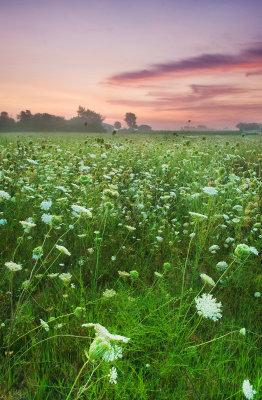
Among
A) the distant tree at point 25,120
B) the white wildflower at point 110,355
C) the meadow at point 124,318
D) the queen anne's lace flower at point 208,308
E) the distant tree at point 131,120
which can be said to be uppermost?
the distant tree at point 131,120

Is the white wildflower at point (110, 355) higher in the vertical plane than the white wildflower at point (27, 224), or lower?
lower

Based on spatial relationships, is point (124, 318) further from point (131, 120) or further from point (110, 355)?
point (131, 120)

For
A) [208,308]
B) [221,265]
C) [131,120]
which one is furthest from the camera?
[131,120]

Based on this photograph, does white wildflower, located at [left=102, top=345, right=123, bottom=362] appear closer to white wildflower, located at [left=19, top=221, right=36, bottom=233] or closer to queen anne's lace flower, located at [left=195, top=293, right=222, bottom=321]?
queen anne's lace flower, located at [left=195, top=293, right=222, bottom=321]

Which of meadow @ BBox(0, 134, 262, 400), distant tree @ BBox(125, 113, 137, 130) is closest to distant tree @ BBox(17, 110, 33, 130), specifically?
meadow @ BBox(0, 134, 262, 400)

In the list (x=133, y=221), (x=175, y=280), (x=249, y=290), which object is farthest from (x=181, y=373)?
(x=133, y=221)

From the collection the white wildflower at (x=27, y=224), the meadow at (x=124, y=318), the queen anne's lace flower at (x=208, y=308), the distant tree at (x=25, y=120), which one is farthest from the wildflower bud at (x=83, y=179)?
the distant tree at (x=25, y=120)

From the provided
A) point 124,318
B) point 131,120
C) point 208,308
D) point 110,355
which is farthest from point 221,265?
point 131,120

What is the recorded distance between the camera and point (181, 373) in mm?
1889

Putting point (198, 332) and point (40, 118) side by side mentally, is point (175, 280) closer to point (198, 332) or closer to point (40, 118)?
point (198, 332)

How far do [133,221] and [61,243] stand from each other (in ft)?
3.78

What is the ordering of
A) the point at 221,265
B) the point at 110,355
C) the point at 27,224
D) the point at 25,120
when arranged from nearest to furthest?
the point at 110,355
the point at 27,224
the point at 221,265
the point at 25,120

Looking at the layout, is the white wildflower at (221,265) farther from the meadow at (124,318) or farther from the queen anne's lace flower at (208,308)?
the queen anne's lace flower at (208,308)

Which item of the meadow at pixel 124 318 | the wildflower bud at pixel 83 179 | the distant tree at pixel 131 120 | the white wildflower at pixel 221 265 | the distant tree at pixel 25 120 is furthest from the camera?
the distant tree at pixel 131 120
